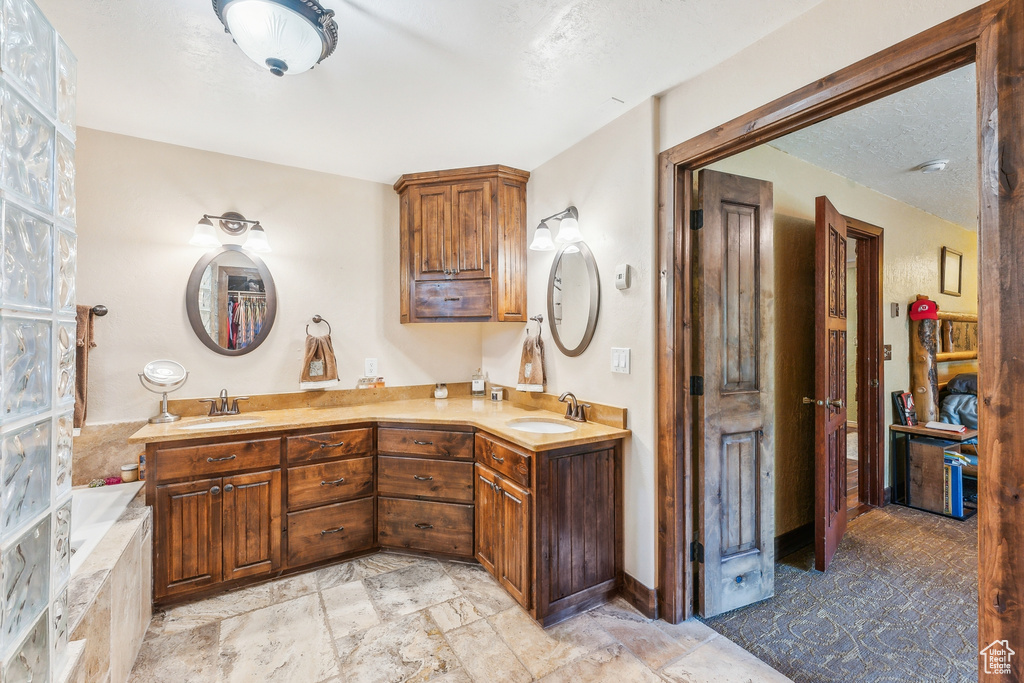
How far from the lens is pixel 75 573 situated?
1.49 m

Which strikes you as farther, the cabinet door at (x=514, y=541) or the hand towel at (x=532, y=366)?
the hand towel at (x=532, y=366)

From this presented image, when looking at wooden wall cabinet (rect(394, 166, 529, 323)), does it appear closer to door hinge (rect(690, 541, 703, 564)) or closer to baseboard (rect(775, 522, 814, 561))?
door hinge (rect(690, 541, 703, 564))

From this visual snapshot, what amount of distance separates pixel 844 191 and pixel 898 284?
3.55 ft

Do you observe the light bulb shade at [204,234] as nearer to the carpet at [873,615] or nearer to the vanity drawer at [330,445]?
the vanity drawer at [330,445]

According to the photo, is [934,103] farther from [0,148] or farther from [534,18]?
[0,148]

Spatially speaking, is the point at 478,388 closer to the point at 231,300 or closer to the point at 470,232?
the point at 470,232

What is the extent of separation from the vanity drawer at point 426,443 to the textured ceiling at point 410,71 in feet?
5.70

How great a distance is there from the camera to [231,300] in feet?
9.10

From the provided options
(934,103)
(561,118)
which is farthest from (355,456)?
(934,103)

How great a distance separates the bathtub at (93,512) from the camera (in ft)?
5.49

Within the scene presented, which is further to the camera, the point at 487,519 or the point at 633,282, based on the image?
the point at 487,519

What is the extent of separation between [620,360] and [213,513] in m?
2.25

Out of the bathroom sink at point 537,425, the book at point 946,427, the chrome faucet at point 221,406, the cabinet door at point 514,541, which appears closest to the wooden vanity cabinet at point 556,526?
the cabinet door at point 514,541

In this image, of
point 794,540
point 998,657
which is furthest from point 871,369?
point 998,657
